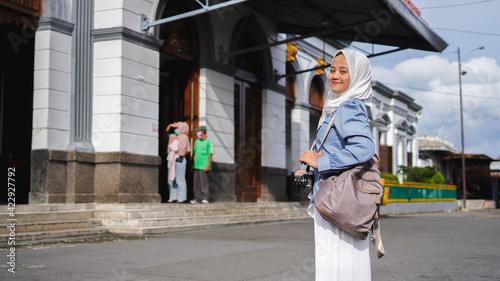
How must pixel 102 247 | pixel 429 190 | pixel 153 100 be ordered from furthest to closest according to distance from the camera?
pixel 429 190 < pixel 153 100 < pixel 102 247

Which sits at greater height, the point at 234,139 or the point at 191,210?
the point at 234,139

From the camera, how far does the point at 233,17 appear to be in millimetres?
15867

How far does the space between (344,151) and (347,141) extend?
2.5 inches

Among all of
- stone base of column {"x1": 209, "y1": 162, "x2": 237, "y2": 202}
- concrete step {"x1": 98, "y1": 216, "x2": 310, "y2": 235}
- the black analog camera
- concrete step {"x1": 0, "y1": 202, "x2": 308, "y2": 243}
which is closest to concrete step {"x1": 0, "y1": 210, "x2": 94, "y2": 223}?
concrete step {"x1": 0, "y1": 202, "x2": 308, "y2": 243}

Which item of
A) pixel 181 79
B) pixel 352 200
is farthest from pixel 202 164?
pixel 352 200

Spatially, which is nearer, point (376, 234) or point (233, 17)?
point (376, 234)

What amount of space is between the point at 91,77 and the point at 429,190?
798 inches

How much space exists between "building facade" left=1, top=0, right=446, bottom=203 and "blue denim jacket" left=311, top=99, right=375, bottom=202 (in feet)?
27.6

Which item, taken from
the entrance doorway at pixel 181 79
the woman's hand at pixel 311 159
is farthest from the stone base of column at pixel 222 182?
the woman's hand at pixel 311 159

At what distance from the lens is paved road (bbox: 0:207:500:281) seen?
18.5ft

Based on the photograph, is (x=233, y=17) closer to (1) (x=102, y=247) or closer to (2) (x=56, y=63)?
(2) (x=56, y=63)

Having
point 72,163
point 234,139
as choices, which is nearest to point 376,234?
point 72,163

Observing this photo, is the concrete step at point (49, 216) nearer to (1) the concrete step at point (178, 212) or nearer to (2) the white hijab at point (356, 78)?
(1) the concrete step at point (178, 212)

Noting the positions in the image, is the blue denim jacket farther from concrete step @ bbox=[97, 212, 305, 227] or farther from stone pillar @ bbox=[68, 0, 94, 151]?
stone pillar @ bbox=[68, 0, 94, 151]
